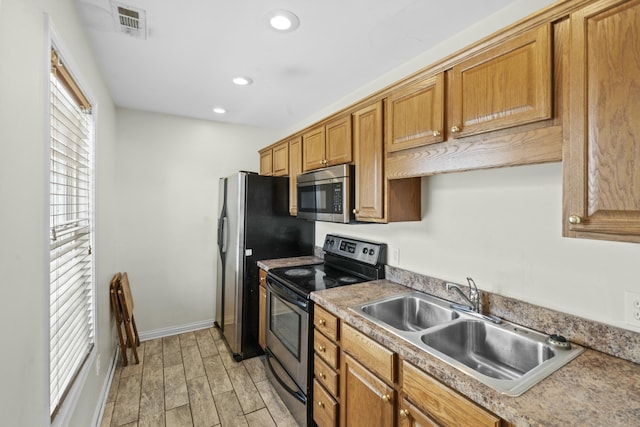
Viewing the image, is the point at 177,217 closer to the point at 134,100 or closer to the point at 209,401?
the point at 134,100

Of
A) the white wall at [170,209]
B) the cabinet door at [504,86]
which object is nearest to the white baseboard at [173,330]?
the white wall at [170,209]

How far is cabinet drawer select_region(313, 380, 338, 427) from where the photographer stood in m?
1.72

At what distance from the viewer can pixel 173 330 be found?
3.41 metres

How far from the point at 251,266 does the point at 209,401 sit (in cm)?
113

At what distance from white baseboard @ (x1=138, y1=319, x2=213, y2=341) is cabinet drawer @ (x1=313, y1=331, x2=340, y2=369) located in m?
2.19

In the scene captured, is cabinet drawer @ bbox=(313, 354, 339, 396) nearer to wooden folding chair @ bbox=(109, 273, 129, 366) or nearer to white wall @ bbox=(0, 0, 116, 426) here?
white wall @ bbox=(0, 0, 116, 426)

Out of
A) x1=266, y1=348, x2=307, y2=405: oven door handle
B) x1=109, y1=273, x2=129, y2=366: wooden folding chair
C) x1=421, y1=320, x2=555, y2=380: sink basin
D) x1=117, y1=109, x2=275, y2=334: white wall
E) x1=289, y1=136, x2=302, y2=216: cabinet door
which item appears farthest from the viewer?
x1=117, y1=109, x2=275, y2=334: white wall

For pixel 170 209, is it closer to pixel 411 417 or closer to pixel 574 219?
pixel 411 417

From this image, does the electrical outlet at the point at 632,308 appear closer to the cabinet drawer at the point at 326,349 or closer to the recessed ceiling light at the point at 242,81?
the cabinet drawer at the point at 326,349

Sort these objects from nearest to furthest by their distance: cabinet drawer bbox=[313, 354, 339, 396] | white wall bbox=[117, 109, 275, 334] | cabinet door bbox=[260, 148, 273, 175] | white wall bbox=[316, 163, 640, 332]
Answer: white wall bbox=[316, 163, 640, 332] → cabinet drawer bbox=[313, 354, 339, 396] → white wall bbox=[117, 109, 275, 334] → cabinet door bbox=[260, 148, 273, 175]

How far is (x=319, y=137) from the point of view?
2.52 metres

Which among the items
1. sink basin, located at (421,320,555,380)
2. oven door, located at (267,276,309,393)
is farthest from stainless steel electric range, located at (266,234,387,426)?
sink basin, located at (421,320,555,380)

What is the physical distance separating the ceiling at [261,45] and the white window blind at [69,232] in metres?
0.54

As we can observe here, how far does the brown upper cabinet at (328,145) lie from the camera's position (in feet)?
7.23
